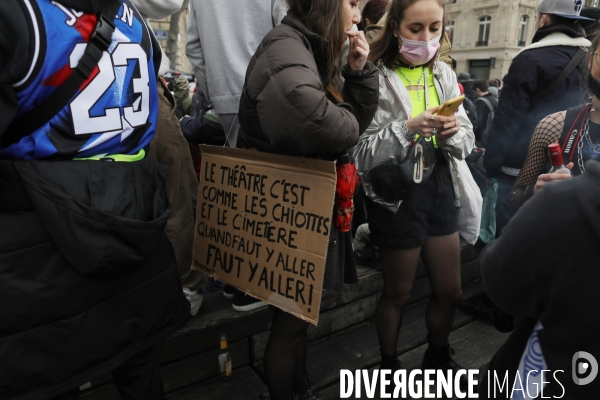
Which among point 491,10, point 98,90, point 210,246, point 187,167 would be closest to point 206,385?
point 210,246

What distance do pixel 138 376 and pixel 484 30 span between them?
40.7 m

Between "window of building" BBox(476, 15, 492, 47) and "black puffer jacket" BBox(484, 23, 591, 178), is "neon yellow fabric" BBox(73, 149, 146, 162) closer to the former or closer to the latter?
"black puffer jacket" BBox(484, 23, 591, 178)

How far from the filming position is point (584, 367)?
37.0 inches

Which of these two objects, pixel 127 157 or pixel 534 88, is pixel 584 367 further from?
pixel 534 88

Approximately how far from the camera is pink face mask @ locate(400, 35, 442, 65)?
2.05 metres

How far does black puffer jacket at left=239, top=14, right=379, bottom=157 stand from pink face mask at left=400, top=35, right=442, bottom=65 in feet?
2.19

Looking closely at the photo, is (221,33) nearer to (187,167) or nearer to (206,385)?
(187,167)

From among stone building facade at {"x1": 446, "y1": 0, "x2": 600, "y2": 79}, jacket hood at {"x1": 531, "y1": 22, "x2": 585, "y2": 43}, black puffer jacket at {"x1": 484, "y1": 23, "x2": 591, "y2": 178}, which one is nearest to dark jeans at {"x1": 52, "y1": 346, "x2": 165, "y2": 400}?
black puffer jacket at {"x1": 484, "y1": 23, "x2": 591, "y2": 178}

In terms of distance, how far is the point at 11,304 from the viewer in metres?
1.18

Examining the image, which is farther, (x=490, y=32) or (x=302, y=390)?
(x=490, y=32)

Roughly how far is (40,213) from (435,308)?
74.9 inches

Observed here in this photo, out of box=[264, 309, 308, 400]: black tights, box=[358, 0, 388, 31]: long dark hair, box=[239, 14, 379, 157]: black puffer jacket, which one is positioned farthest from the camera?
box=[358, 0, 388, 31]: long dark hair

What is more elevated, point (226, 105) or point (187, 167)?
point (226, 105)

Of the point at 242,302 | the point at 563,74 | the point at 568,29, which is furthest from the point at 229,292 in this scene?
the point at 568,29
